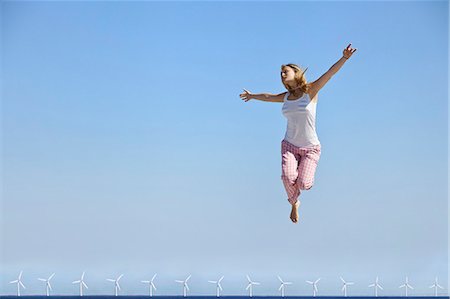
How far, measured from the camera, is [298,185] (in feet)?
47.5

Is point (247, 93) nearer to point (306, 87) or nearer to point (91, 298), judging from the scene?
point (306, 87)

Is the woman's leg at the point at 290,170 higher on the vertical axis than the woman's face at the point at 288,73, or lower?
lower

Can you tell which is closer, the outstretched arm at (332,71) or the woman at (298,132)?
the outstretched arm at (332,71)

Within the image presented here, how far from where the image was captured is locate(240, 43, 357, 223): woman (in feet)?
46.5

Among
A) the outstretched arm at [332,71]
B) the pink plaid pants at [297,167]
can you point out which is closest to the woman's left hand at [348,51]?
the outstretched arm at [332,71]

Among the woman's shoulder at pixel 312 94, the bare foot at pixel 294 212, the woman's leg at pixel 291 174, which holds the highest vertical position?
the woman's shoulder at pixel 312 94

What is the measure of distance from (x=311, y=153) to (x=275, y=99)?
3.61 ft

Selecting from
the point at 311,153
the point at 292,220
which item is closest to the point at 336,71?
the point at 311,153

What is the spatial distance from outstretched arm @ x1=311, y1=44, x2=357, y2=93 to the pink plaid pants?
1.07m

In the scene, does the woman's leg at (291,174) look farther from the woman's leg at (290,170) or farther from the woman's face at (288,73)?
the woman's face at (288,73)

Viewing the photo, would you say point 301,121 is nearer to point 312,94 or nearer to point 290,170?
point 312,94

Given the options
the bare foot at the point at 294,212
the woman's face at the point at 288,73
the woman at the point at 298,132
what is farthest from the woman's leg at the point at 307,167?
the woman's face at the point at 288,73

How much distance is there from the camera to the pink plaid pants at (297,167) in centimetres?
1447

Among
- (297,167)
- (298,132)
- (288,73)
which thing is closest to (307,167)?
(297,167)
